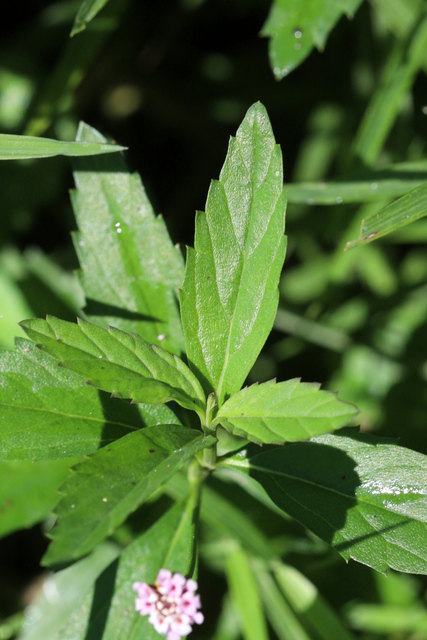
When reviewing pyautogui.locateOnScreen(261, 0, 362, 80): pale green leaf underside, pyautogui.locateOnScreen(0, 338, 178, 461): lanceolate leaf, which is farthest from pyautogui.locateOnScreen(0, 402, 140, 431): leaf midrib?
pyautogui.locateOnScreen(261, 0, 362, 80): pale green leaf underside

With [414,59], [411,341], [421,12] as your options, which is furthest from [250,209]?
[411,341]

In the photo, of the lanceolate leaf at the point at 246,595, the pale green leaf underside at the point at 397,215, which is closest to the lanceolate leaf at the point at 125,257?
the pale green leaf underside at the point at 397,215

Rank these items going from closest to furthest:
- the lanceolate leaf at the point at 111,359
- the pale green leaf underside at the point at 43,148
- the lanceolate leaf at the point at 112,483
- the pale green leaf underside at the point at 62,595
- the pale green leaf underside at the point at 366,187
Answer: the lanceolate leaf at the point at 112,483 → the lanceolate leaf at the point at 111,359 → the pale green leaf underside at the point at 43,148 → the pale green leaf underside at the point at 366,187 → the pale green leaf underside at the point at 62,595

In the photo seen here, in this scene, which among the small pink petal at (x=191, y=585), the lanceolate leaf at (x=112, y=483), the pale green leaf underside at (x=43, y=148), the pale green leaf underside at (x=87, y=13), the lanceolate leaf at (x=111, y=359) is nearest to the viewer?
the lanceolate leaf at (x=112, y=483)

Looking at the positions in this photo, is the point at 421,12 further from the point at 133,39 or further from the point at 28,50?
the point at 28,50

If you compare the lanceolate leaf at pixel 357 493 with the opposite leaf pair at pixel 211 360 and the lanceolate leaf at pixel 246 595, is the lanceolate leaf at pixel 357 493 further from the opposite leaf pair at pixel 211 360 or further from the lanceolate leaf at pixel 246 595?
the lanceolate leaf at pixel 246 595

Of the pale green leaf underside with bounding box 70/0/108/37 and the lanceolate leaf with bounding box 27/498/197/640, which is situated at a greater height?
the pale green leaf underside with bounding box 70/0/108/37

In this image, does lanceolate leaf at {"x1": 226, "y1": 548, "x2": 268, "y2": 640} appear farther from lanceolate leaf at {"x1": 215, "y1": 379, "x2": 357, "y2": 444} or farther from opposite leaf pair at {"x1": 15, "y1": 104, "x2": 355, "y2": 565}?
lanceolate leaf at {"x1": 215, "y1": 379, "x2": 357, "y2": 444}
